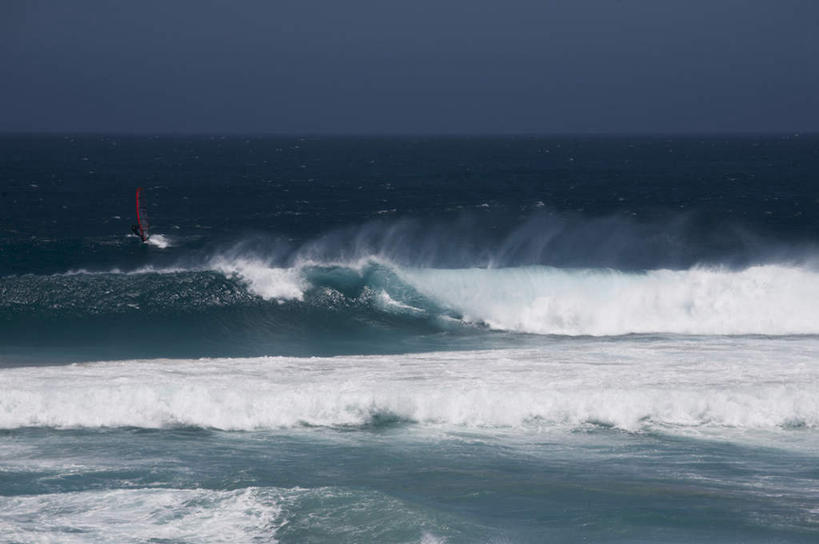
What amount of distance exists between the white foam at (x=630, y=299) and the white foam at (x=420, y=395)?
6806 mm

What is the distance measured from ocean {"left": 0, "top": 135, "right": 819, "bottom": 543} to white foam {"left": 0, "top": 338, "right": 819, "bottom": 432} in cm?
7

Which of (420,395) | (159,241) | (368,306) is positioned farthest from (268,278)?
(420,395)

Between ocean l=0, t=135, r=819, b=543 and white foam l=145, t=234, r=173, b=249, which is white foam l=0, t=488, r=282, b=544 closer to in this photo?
ocean l=0, t=135, r=819, b=543

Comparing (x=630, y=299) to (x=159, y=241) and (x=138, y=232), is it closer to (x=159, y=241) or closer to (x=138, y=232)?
(x=159, y=241)

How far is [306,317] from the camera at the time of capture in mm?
31391

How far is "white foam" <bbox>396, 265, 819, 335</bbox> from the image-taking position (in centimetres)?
2991

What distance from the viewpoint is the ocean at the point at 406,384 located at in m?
14.5

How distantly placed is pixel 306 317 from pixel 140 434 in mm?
13253

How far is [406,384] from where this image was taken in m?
21.0

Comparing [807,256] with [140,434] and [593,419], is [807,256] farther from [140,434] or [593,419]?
[140,434]

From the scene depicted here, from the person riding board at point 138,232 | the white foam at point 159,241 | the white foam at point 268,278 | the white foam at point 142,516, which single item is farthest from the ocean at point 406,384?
the person riding board at point 138,232

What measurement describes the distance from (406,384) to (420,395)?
1.15 m

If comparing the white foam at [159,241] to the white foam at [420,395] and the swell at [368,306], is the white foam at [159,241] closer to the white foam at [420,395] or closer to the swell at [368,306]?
the swell at [368,306]

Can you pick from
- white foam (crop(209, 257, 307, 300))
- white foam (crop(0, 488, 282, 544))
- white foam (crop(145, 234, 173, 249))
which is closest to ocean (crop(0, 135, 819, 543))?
white foam (crop(0, 488, 282, 544))
